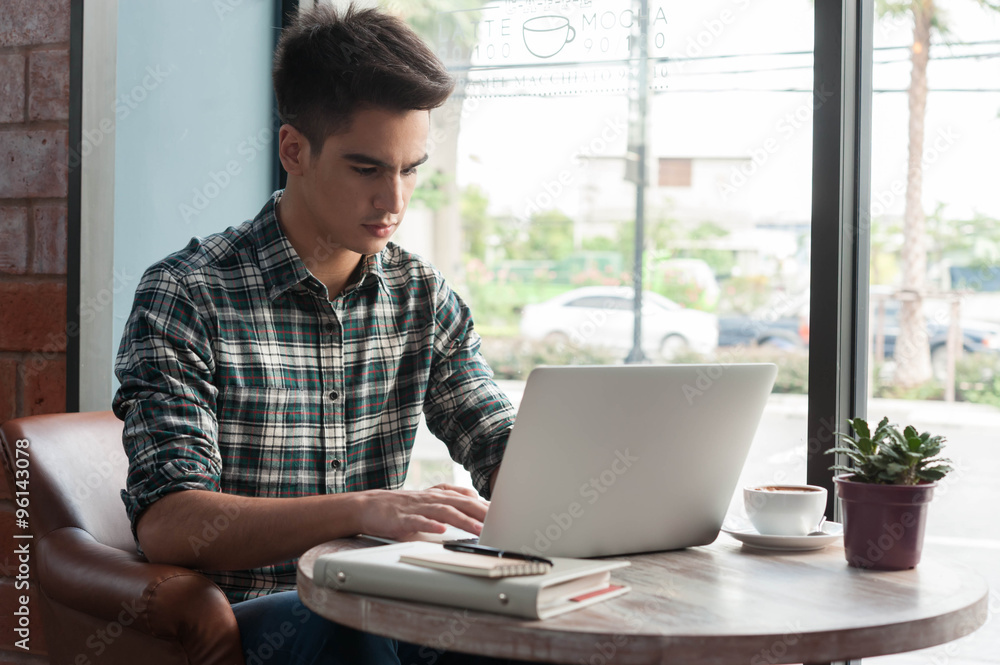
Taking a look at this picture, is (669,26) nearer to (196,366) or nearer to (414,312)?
(414,312)

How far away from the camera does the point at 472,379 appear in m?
1.59

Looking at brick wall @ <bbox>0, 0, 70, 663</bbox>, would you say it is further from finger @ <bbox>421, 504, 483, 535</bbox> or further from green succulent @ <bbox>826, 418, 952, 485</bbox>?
green succulent @ <bbox>826, 418, 952, 485</bbox>

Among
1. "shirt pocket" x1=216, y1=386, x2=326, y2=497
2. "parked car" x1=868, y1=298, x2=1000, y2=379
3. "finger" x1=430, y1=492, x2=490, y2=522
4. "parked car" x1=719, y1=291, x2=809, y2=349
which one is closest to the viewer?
"finger" x1=430, y1=492, x2=490, y2=522

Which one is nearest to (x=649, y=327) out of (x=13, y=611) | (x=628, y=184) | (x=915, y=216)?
(x=628, y=184)

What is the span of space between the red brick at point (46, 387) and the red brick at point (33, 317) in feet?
0.07

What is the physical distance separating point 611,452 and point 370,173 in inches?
26.2

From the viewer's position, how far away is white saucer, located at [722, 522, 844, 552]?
45.4 inches

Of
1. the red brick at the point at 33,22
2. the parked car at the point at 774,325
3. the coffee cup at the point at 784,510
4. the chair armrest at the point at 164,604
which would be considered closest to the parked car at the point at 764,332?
the parked car at the point at 774,325

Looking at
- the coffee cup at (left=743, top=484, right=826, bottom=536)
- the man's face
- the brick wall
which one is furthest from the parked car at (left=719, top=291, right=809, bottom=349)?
the brick wall

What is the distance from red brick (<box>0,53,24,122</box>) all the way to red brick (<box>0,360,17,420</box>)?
0.52m

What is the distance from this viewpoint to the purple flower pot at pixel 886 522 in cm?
103

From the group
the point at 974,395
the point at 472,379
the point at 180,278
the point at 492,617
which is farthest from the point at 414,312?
the point at 974,395

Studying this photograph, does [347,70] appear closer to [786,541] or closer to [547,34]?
[547,34]

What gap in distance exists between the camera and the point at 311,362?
1459 mm
